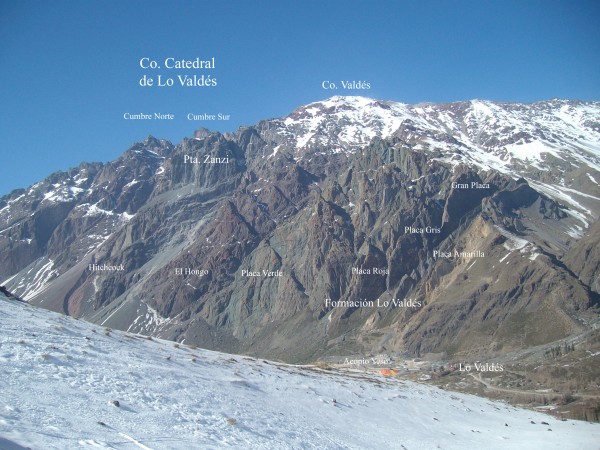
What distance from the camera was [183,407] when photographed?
15.3 m

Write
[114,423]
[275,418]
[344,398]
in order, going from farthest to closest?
[344,398] < [275,418] < [114,423]

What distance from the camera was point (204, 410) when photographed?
15.6 metres

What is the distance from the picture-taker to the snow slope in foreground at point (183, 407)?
491 inches

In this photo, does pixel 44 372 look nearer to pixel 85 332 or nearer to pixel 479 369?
pixel 85 332

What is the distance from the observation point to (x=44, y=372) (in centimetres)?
1503

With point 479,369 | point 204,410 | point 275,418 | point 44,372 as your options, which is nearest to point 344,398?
point 275,418

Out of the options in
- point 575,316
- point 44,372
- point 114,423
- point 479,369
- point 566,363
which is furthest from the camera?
point 575,316

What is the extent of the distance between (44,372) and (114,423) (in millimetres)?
3556

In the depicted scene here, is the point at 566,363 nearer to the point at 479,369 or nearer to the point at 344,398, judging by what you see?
the point at 479,369

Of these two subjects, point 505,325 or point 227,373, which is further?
point 505,325

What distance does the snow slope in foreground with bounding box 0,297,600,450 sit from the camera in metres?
12.5

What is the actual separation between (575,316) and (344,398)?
185 meters

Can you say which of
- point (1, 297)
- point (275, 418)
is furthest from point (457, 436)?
point (1, 297)

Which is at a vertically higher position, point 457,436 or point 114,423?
point 114,423
